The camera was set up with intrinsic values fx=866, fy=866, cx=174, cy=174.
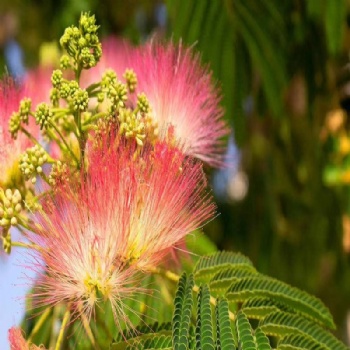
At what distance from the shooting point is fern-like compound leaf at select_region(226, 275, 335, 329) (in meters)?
1.44

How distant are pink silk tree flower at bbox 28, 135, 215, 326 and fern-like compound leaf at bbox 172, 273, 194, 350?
8 cm

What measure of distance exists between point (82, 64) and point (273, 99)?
110 centimetres

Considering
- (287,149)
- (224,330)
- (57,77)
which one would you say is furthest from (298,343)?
(287,149)

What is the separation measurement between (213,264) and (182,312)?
222 millimetres

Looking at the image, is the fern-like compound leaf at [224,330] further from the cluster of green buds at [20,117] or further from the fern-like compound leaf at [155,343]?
the cluster of green buds at [20,117]

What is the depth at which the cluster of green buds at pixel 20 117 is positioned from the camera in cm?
140

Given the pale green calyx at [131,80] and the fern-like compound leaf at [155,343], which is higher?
the pale green calyx at [131,80]

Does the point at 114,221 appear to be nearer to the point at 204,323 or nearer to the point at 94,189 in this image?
the point at 94,189

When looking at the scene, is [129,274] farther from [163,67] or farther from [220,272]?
[163,67]

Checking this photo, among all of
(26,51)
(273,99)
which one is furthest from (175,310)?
(26,51)

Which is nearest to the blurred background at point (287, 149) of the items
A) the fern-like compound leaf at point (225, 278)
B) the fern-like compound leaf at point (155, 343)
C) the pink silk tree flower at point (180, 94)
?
the pink silk tree flower at point (180, 94)

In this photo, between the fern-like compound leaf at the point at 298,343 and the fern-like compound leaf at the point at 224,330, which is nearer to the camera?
the fern-like compound leaf at the point at 224,330

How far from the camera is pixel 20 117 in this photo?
141 centimetres

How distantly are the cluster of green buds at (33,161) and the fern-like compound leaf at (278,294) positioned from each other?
15.0 inches
